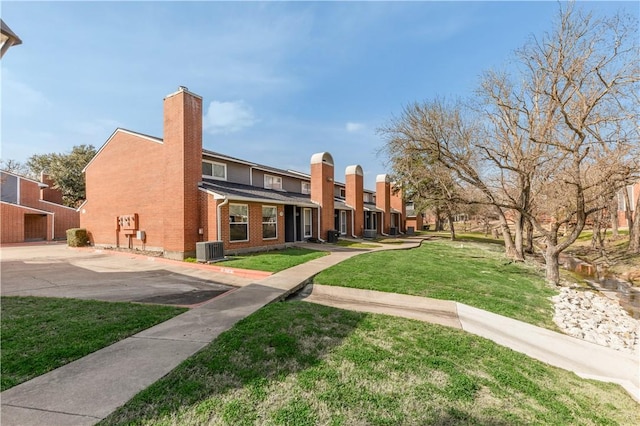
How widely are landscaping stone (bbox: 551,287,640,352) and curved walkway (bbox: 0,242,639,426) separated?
787 millimetres

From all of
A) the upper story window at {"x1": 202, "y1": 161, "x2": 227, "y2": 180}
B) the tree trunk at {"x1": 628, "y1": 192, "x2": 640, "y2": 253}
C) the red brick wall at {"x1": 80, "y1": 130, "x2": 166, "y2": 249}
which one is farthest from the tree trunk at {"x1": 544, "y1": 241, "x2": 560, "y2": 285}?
the red brick wall at {"x1": 80, "y1": 130, "x2": 166, "y2": 249}

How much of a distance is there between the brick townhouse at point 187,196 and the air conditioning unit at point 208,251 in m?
Result: 0.41

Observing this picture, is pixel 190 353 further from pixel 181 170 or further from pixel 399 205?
pixel 399 205

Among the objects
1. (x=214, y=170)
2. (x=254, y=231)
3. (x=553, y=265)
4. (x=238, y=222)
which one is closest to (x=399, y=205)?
(x=553, y=265)

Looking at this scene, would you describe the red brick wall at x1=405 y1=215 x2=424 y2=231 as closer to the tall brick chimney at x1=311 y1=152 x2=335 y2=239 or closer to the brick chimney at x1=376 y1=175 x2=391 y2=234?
the brick chimney at x1=376 y1=175 x2=391 y2=234

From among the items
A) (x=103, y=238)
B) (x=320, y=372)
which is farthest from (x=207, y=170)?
(x=320, y=372)

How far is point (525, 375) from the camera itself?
4129 millimetres

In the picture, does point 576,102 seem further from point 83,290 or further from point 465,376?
point 83,290

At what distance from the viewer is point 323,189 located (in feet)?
68.8

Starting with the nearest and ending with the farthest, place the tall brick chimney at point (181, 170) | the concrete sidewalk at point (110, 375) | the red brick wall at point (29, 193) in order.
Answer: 1. the concrete sidewalk at point (110, 375)
2. the tall brick chimney at point (181, 170)
3. the red brick wall at point (29, 193)

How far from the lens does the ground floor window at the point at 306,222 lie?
19.9 m

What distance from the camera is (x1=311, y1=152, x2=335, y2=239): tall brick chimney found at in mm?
20859

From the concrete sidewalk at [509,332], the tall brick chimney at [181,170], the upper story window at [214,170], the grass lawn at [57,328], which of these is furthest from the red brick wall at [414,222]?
the grass lawn at [57,328]

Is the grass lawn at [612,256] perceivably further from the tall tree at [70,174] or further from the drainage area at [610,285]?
the tall tree at [70,174]
